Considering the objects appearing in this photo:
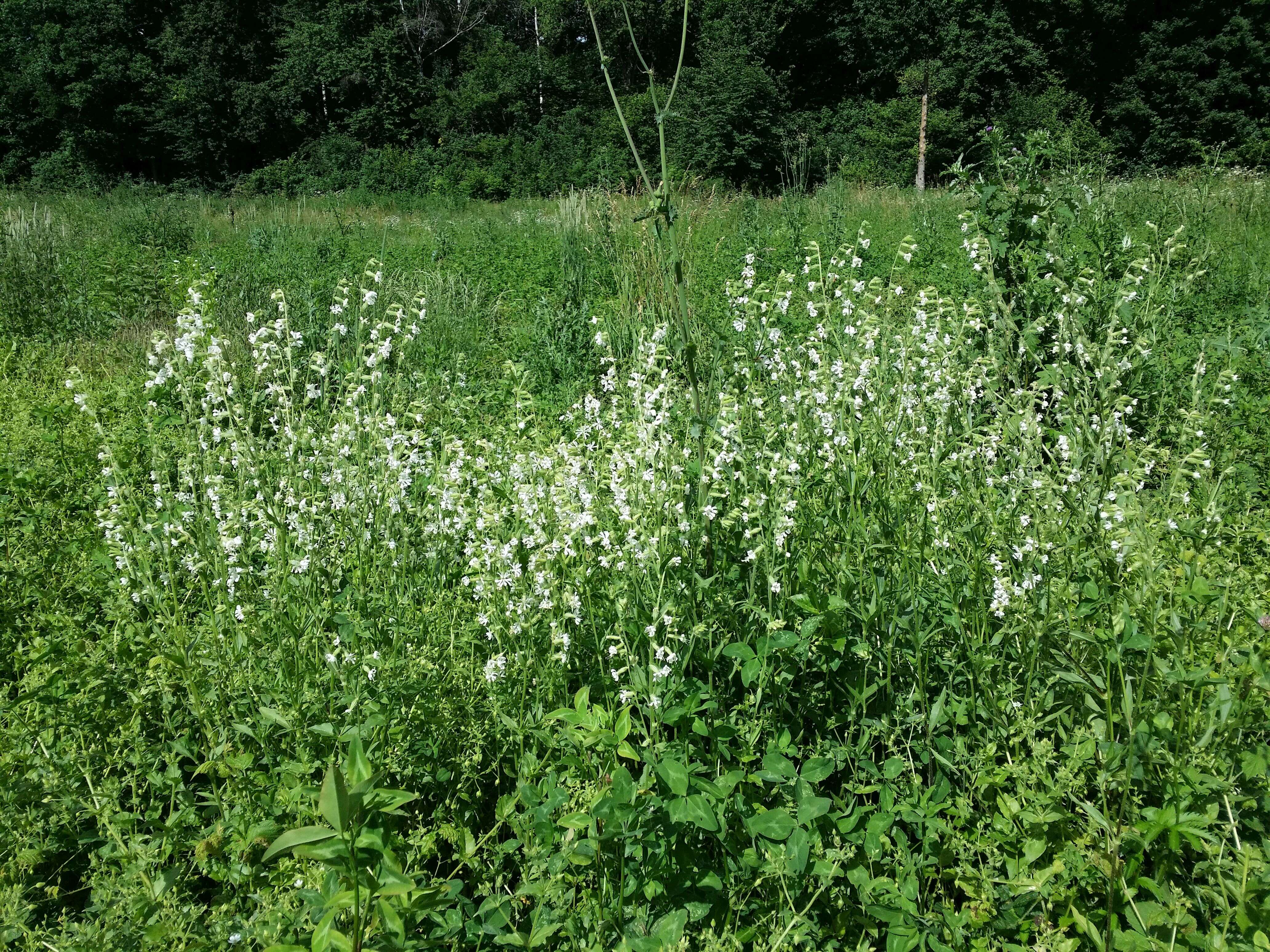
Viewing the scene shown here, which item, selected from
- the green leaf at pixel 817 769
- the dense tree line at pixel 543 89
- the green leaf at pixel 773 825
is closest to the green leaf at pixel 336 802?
the green leaf at pixel 773 825

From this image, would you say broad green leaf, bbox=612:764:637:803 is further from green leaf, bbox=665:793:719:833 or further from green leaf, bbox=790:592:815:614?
green leaf, bbox=790:592:815:614

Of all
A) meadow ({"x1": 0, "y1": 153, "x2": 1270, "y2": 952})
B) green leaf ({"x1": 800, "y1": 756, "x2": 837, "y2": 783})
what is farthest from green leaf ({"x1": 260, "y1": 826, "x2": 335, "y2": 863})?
green leaf ({"x1": 800, "y1": 756, "x2": 837, "y2": 783})

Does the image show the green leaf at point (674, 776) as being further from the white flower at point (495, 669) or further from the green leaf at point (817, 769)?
the white flower at point (495, 669)

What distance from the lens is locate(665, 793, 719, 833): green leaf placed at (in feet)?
5.51

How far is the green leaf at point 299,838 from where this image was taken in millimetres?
1257

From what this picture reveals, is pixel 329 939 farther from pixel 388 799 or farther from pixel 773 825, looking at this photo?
pixel 773 825

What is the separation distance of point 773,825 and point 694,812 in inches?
8.2

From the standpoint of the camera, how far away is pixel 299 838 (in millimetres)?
1283

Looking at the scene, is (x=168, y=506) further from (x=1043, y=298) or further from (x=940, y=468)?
(x=1043, y=298)

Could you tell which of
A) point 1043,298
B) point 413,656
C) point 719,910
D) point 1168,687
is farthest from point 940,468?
point 1043,298

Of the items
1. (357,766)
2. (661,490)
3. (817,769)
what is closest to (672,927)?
(817,769)

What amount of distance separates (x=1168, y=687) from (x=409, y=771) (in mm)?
1858

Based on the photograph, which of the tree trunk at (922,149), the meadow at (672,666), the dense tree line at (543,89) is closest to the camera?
the meadow at (672,666)

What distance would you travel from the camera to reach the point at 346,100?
121 feet
